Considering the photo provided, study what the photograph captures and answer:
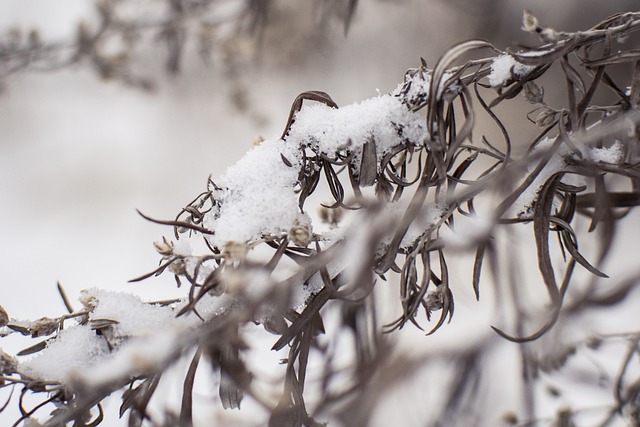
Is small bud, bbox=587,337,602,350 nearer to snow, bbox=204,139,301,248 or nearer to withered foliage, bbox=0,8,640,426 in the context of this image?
withered foliage, bbox=0,8,640,426

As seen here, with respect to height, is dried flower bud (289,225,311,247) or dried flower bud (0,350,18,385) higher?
dried flower bud (289,225,311,247)

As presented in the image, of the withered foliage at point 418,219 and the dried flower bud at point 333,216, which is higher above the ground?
the dried flower bud at point 333,216

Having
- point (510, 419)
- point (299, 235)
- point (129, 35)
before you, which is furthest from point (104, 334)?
point (129, 35)

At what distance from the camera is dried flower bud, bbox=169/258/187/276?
29cm

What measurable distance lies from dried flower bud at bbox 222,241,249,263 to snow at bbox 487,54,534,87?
0.53 ft

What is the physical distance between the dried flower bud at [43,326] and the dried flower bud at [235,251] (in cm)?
12

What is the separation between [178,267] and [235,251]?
43mm

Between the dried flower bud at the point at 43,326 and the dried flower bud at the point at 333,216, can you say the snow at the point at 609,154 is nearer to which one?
the dried flower bud at the point at 333,216

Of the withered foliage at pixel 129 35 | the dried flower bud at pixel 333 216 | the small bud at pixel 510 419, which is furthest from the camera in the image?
the withered foliage at pixel 129 35

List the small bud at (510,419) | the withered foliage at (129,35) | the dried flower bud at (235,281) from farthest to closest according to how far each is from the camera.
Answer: the withered foliage at (129,35), the small bud at (510,419), the dried flower bud at (235,281)

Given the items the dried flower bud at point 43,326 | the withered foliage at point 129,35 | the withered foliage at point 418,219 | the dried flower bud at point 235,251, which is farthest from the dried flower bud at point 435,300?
the withered foliage at point 129,35

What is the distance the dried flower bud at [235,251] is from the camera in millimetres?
266

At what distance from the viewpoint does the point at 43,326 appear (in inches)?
12.2

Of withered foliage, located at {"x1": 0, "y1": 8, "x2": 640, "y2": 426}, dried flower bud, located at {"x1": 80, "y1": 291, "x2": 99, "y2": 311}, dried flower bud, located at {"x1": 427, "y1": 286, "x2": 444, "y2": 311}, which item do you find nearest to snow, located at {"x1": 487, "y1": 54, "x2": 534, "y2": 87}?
withered foliage, located at {"x1": 0, "y1": 8, "x2": 640, "y2": 426}
